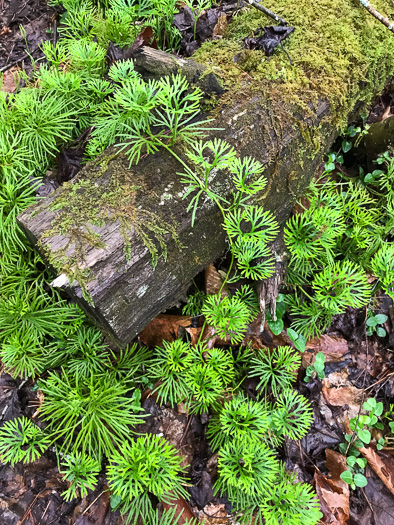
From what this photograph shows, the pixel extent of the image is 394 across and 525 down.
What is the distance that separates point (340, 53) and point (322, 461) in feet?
9.45

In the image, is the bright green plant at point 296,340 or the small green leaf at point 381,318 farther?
the small green leaf at point 381,318

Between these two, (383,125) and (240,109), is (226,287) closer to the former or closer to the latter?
(240,109)

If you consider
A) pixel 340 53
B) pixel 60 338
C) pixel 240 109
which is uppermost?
pixel 240 109

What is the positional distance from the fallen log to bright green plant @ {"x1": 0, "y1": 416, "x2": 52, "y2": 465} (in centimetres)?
89

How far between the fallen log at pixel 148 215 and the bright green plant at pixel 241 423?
0.77 m

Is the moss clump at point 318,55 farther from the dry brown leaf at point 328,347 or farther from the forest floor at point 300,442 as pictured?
the dry brown leaf at point 328,347

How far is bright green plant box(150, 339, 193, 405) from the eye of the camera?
2.23m

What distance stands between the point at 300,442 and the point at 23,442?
1845 millimetres

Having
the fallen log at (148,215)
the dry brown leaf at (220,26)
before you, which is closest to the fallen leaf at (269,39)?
the fallen log at (148,215)

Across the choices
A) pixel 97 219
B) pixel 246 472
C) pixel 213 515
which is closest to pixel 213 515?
pixel 213 515

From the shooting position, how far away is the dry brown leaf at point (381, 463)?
2328 millimetres

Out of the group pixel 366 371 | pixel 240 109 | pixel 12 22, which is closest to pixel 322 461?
pixel 366 371

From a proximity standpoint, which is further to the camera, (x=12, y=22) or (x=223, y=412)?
(x=12, y=22)

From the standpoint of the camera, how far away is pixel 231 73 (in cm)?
227
